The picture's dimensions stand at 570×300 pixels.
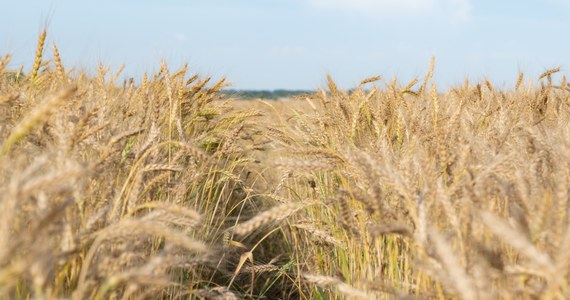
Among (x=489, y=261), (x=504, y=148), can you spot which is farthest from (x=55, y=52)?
(x=489, y=261)

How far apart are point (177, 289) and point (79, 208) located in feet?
2.62

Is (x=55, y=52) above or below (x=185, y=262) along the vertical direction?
above

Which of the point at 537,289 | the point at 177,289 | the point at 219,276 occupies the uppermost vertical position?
the point at 537,289

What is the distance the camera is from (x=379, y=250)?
7.07 feet

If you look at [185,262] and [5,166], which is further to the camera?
[185,262]

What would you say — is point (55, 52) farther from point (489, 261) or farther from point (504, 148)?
point (489, 261)

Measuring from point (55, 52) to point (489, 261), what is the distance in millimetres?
2297

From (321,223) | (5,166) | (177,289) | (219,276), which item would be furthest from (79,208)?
(219,276)

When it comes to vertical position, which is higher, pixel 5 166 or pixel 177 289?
pixel 5 166

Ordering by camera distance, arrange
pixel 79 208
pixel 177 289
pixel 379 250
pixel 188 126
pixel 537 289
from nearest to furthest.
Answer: pixel 537 289 < pixel 79 208 < pixel 379 250 < pixel 177 289 < pixel 188 126

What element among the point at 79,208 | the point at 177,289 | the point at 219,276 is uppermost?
the point at 79,208

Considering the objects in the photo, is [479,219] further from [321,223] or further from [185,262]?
[321,223]

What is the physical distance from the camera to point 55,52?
2.99 m

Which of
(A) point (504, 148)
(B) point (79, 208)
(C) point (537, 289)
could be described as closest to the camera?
(C) point (537, 289)
